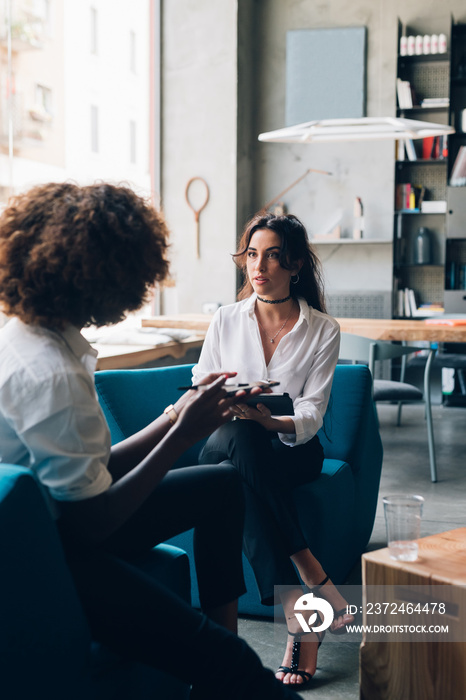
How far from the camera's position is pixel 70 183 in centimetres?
132

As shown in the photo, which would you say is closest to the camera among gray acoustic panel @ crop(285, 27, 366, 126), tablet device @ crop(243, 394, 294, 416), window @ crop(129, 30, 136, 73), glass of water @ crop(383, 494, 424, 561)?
glass of water @ crop(383, 494, 424, 561)

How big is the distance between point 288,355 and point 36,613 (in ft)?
4.33

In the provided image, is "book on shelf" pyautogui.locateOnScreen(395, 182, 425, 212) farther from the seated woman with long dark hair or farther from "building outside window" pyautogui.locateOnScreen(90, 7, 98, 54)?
the seated woman with long dark hair

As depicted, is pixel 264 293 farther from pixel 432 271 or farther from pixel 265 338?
pixel 432 271

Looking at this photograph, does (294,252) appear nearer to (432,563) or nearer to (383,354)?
(432,563)

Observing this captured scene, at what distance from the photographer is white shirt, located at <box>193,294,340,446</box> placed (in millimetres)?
2230

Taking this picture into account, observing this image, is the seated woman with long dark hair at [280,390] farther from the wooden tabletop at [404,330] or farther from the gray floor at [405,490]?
the wooden tabletop at [404,330]

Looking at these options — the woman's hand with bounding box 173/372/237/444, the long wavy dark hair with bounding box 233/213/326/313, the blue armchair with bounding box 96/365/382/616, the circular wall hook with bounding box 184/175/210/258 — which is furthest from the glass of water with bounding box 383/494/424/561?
the circular wall hook with bounding box 184/175/210/258

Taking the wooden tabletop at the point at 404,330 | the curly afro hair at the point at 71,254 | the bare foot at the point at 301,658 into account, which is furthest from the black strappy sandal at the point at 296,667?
the wooden tabletop at the point at 404,330

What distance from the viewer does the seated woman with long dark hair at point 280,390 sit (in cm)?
188

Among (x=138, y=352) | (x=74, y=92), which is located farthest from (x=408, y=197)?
(x=138, y=352)

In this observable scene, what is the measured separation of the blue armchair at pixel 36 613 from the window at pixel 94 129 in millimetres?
4496

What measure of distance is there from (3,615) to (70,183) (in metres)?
0.73

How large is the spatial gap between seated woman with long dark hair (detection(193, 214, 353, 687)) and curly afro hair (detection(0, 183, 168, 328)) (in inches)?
31.7
